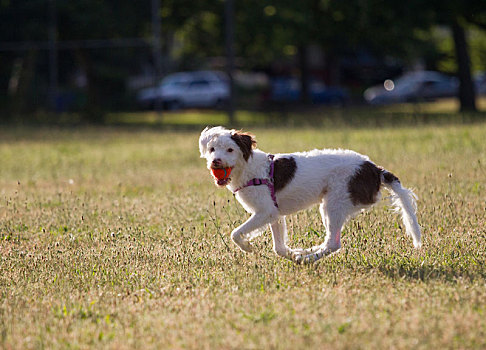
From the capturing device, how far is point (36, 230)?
779 cm

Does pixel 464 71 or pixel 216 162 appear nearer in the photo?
pixel 216 162

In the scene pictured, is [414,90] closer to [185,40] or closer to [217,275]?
[185,40]

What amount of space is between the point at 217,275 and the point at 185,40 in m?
35.6

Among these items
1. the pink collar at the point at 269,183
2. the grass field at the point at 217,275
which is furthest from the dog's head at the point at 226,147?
the grass field at the point at 217,275

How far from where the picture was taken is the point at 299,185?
6.09 meters

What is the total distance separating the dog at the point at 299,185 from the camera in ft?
19.6

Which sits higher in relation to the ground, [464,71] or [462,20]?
[462,20]

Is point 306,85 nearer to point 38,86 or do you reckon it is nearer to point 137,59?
point 137,59

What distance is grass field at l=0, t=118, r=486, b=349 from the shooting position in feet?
14.1

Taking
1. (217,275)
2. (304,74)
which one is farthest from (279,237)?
(304,74)

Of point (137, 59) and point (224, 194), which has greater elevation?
point (137, 59)

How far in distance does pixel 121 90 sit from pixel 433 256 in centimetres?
2852

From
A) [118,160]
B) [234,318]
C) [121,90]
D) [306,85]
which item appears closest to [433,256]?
[234,318]

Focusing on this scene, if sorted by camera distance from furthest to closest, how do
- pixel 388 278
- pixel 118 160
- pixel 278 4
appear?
pixel 278 4, pixel 118 160, pixel 388 278
